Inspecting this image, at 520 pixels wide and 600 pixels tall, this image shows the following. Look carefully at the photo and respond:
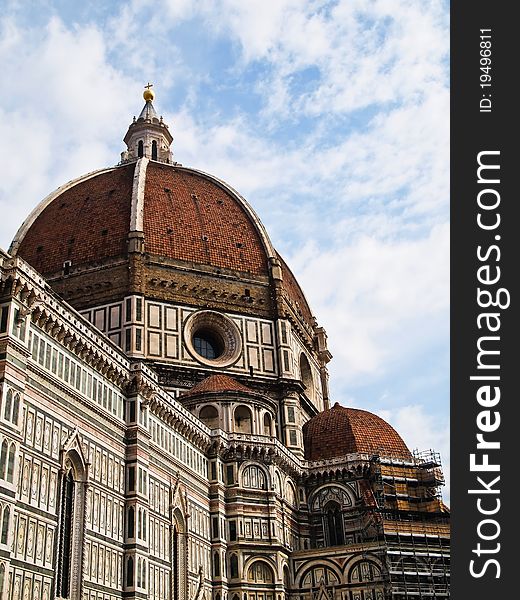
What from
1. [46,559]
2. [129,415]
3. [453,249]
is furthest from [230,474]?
[453,249]

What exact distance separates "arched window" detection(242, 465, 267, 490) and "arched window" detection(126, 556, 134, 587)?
38.0 feet

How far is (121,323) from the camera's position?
165 ft

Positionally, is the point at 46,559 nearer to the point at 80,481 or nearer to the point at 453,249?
the point at 80,481

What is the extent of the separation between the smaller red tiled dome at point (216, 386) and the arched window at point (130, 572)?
44.9 feet

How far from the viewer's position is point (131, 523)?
3509 centimetres

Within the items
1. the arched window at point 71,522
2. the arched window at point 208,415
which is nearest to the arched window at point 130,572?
the arched window at point 71,522

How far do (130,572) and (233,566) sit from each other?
990 cm

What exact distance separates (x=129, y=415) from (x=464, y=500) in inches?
988

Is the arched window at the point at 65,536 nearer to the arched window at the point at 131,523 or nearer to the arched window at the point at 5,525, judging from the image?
the arched window at the point at 131,523

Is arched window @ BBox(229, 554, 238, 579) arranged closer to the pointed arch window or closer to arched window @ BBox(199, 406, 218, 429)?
arched window @ BBox(199, 406, 218, 429)

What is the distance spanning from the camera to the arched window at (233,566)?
42.7 metres

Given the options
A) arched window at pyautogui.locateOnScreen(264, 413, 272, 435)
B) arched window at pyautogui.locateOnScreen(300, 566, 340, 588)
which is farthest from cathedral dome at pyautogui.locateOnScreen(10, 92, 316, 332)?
arched window at pyautogui.locateOnScreen(300, 566, 340, 588)

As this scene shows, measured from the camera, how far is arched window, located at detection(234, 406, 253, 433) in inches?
1858

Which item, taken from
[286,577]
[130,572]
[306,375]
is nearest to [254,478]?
[286,577]
